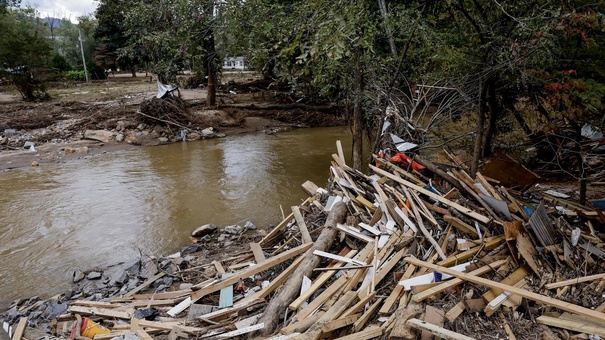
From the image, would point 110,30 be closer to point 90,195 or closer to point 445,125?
point 90,195

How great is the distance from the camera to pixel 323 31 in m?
4.35

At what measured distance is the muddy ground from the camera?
14.6 meters

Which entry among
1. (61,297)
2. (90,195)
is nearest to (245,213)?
(61,297)

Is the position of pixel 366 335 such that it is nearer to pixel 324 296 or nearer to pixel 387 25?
pixel 324 296

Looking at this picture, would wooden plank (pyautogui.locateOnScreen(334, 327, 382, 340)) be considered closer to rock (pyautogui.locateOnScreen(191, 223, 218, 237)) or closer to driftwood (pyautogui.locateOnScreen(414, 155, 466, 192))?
driftwood (pyautogui.locateOnScreen(414, 155, 466, 192))

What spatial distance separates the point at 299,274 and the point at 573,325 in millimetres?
2552

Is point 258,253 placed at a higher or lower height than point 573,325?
lower

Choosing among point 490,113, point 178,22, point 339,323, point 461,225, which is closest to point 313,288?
point 339,323

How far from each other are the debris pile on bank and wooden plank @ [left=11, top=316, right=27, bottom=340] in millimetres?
16

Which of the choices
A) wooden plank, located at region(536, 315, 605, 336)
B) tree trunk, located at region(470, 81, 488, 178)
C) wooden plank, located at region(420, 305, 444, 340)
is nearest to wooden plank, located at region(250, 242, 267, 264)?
wooden plank, located at region(420, 305, 444, 340)

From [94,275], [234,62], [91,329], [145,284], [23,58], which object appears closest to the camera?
[91,329]

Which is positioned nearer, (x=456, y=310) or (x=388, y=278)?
(x=456, y=310)

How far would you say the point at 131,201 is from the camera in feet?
31.7

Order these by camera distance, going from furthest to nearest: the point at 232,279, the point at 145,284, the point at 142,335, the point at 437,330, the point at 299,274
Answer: the point at 145,284
the point at 232,279
the point at 299,274
the point at 142,335
the point at 437,330
